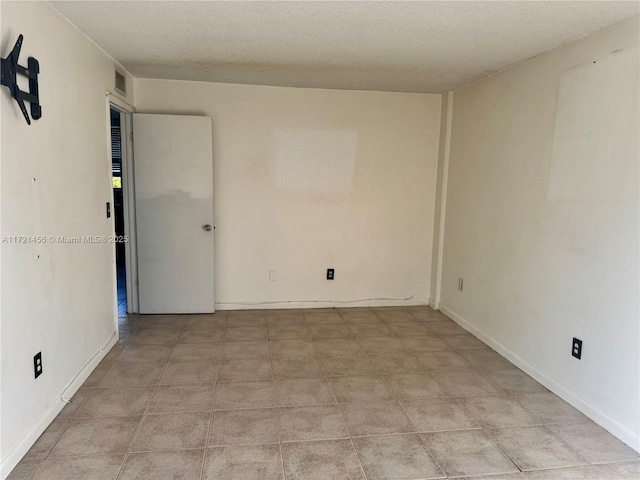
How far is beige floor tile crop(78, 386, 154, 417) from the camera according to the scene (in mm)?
2240

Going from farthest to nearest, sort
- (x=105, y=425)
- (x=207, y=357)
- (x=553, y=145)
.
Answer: (x=207, y=357), (x=553, y=145), (x=105, y=425)

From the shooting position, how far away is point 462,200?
371 centimetres

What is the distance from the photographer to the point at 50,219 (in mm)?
2123

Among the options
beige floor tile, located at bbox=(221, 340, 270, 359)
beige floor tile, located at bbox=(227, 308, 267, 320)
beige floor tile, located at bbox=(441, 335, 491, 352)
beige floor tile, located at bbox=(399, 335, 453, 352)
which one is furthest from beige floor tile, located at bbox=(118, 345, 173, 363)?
beige floor tile, located at bbox=(441, 335, 491, 352)

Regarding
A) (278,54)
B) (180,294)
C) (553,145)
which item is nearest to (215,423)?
(180,294)

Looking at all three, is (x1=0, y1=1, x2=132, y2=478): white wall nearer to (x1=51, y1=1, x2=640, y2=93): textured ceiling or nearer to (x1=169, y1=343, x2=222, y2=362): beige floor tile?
(x1=51, y1=1, x2=640, y2=93): textured ceiling

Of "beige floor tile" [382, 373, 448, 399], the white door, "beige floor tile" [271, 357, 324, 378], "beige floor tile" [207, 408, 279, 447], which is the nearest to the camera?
"beige floor tile" [207, 408, 279, 447]

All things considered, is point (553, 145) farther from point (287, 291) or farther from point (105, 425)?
point (105, 425)

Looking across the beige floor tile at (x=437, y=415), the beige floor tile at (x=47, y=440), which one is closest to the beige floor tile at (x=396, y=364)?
the beige floor tile at (x=437, y=415)

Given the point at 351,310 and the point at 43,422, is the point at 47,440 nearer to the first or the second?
the point at 43,422

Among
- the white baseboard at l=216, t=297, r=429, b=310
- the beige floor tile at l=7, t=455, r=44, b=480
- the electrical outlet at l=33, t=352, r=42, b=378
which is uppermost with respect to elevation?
the electrical outlet at l=33, t=352, r=42, b=378

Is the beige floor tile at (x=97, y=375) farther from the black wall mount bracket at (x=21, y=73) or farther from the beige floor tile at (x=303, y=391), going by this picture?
the black wall mount bracket at (x=21, y=73)

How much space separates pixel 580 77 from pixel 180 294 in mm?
3491

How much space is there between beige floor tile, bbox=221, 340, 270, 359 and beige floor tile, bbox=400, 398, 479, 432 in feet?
3.77
